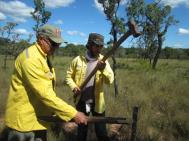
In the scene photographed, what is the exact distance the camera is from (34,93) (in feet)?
11.6

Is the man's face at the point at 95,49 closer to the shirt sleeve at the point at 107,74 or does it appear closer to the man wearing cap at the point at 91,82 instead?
the man wearing cap at the point at 91,82

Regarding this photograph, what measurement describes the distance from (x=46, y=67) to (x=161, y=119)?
4467 millimetres

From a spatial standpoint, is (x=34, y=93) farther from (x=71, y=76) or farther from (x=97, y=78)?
(x=71, y=76)

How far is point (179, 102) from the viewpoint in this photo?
30.6 ft

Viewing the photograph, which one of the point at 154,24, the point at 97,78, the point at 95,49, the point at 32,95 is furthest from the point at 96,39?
the point at 154,24

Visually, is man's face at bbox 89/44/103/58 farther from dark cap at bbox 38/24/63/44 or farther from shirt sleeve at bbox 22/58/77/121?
shirt sleeve at bbox 22/58/77/121

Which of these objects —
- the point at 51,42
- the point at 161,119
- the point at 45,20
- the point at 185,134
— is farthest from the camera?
the point at 45,20

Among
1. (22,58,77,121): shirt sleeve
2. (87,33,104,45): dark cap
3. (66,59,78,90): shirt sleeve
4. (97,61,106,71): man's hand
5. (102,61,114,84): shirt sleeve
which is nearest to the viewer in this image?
(22,58,77,121): shirt sleeve

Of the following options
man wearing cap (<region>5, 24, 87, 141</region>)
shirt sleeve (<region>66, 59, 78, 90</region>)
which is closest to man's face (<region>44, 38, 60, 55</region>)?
man wearing cap (<region>5, 24, 87, 141</region>)

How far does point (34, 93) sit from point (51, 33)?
0.65 metres

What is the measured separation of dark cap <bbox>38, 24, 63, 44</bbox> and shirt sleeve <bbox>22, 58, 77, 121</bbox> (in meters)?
0.29

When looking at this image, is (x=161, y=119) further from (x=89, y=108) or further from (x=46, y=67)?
(x=46, y=67)

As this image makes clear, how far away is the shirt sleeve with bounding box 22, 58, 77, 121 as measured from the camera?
343cm

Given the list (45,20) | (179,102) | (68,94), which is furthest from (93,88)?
(45,20)
